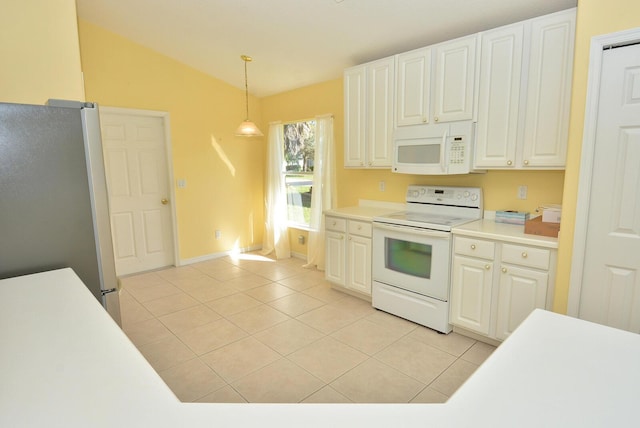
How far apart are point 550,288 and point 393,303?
1.30 meters

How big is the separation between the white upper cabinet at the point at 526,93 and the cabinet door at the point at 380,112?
866 mm

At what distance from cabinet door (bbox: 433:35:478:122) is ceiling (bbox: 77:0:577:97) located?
21cm

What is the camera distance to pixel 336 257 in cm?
372

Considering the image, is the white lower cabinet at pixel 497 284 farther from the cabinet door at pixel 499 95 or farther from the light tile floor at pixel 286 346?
the cabinet door at pixel 499 95

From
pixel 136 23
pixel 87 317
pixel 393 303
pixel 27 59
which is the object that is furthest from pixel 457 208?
pixel 136 23

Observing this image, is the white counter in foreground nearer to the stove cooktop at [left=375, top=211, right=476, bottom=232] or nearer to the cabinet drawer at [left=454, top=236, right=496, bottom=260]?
the cabinet drawer at [left=454, top=236, right=496, bottom=260]

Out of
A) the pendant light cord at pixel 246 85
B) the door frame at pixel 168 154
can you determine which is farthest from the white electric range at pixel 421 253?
the door frame at pixel 168 154

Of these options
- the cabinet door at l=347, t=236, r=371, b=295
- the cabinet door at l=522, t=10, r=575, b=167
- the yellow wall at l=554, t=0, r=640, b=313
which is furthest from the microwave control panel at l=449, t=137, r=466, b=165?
→ the cabinet door at l=347, t=236, r=371, b=295

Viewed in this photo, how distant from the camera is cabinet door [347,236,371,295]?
3.40 meters

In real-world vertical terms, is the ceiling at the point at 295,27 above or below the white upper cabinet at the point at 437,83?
above

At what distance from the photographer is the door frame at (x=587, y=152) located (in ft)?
5.91

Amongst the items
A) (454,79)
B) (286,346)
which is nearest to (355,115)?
(454,79)

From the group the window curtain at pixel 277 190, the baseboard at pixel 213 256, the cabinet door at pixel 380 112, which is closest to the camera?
the cabinet door at pixel 380 112

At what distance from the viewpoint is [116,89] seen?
4117 mm
